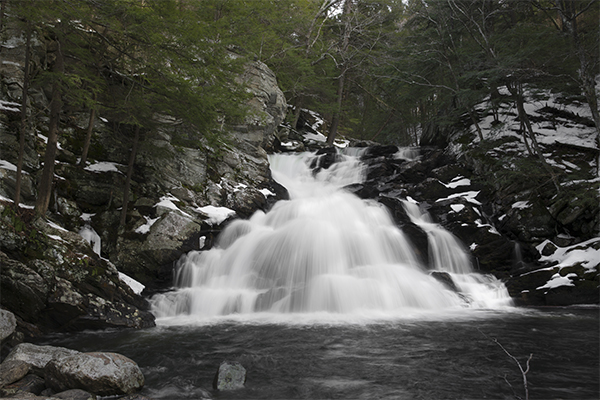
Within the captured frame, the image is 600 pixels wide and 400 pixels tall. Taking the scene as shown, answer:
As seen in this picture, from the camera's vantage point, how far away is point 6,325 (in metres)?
5.06

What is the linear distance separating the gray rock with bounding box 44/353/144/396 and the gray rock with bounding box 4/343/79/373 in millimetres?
384

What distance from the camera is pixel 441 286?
9789mm

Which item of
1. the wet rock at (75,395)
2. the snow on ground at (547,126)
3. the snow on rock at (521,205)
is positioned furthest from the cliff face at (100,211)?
the snow on ground at (547,126)

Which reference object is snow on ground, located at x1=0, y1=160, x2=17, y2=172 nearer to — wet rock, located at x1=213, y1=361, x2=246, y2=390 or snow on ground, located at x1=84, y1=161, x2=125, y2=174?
snow on ground, located at x1=84, y1=161, x2=125, y2=174

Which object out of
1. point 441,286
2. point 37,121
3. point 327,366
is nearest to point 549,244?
point 441,286

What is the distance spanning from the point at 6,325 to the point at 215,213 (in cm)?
709

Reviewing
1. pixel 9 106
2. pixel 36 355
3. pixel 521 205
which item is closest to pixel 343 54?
pixel 521 205

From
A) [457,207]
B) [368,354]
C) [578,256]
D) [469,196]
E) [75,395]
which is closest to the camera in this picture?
[75,395]

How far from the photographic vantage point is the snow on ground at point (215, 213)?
1155 cm

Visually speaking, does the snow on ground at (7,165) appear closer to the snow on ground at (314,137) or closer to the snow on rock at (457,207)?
the snow on rock at (457,207)

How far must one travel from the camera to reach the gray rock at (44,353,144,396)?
391 centimetres

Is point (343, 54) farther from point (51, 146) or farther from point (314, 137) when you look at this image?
point (51, 146)

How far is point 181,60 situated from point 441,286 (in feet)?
29.6

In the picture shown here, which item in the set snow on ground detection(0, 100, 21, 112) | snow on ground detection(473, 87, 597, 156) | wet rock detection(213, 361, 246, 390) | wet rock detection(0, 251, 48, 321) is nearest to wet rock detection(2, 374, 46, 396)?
wet rock detection(213, 361, 246, 390)
